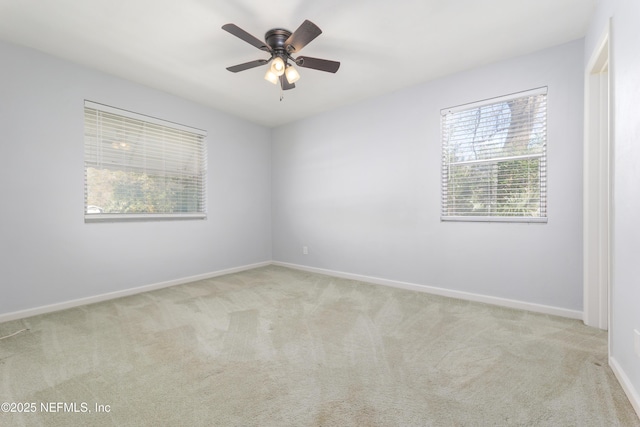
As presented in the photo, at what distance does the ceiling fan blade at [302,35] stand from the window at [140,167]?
244 centimetres

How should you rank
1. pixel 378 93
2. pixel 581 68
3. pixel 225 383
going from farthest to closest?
pixel 378 93 → pixel 581 68 → pixel 225 383

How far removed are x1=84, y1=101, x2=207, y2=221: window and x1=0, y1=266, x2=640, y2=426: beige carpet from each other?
1284 mm

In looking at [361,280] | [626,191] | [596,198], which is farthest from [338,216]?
[626,191]

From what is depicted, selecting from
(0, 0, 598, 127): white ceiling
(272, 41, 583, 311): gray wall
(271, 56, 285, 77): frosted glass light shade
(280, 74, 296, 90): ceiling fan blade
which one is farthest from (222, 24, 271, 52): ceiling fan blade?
(272, 41, 583, 311): gray wall

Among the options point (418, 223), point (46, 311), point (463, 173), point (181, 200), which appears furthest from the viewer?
point (181, 200)

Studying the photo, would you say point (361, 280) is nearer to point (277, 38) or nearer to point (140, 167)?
point (277, 38)

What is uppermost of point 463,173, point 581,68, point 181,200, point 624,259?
point 581,68

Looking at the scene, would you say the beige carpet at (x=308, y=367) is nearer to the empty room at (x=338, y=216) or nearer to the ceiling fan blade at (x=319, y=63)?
the empty room at (x=338, y=216)

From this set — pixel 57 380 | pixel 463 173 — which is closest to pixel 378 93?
pixel 463 173

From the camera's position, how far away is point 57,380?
5.69ft

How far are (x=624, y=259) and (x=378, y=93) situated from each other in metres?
3.12

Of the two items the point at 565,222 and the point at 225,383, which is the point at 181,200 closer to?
the point at 225,383

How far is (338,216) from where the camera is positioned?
4.43 metres

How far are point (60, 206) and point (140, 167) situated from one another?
0.96 meters
